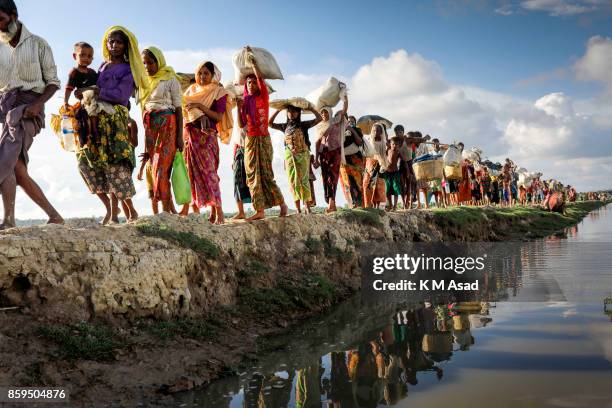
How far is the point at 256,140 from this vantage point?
19.9ft

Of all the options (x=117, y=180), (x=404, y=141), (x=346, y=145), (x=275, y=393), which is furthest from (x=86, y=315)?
(x=404, y=141)

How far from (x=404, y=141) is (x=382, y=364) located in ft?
26.4

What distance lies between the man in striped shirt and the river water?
7.87ft

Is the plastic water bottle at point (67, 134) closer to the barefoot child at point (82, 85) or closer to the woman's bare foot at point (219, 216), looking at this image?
the barefoot child at point (82, 85)

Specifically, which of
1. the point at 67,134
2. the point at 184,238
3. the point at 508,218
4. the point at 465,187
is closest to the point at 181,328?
the point at 184,238

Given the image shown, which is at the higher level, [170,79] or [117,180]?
[170,79]

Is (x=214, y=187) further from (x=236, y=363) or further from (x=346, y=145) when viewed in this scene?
(x=346, y=145)

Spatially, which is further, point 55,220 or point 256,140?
point 256,140

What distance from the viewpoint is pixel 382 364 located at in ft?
11.3

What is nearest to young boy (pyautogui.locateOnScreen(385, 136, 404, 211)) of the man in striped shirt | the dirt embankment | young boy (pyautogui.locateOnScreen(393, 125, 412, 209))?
young boy (pyautogui.locateOnScreen(393, 125, 412, 209))

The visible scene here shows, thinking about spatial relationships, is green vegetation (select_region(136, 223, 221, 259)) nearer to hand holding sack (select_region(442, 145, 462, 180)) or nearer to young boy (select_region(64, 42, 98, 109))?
young boy (select_region(64, 42, 98, 109))

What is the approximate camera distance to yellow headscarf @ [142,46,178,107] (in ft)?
17.1

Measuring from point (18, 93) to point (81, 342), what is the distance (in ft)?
7.32

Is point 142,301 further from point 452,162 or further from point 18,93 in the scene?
point 452,162
